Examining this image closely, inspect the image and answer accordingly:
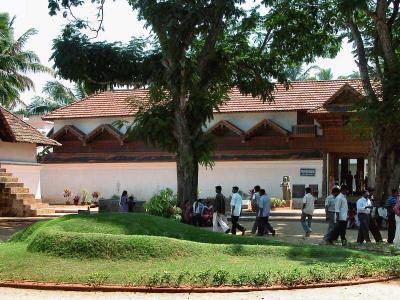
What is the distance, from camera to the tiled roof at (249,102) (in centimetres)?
3400

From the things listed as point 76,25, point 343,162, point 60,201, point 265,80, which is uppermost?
point 76,25

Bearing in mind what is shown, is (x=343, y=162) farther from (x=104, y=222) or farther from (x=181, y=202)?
(x=104, y=222)

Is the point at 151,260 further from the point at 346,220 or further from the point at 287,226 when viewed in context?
the point at 287,226

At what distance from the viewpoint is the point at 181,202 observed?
853 inches

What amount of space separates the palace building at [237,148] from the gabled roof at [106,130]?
0.22 feet

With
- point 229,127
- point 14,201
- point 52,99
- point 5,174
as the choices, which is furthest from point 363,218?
point 52,99

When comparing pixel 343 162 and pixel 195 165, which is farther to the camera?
pixel 343 162

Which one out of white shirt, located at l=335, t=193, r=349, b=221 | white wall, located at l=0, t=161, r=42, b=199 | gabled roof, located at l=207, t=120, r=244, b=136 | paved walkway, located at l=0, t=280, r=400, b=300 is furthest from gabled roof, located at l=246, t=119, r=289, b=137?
paved walkway, located at l=0, t=280, r=400, b=300

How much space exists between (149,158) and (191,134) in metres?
14.6

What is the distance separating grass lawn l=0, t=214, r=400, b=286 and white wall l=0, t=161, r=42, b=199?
51.2 feet

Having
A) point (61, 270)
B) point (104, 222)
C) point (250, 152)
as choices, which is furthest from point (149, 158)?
point (61, 270)

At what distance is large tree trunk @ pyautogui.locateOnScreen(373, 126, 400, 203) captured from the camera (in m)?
21.6

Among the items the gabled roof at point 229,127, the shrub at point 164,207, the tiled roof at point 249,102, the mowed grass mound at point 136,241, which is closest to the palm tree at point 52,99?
the tiled roof at point 249,102

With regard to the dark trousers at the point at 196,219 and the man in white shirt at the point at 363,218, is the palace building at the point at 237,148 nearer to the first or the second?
the dark trousers at the point at 196,219
